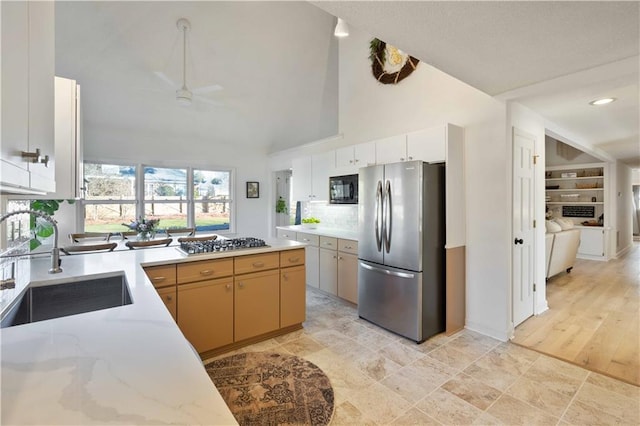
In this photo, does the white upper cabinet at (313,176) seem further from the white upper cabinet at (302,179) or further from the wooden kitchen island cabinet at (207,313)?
the wooden kitchen island cabinet at (207,313)

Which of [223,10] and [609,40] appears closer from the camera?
A: [609,40]

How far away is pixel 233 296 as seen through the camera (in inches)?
106

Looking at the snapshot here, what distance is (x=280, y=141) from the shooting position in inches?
261

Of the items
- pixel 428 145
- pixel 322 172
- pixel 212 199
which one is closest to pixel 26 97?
pixel 428 145

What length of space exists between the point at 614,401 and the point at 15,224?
4.53 m

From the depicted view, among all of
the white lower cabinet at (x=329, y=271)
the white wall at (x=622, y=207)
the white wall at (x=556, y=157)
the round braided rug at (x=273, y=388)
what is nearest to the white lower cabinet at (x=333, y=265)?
the white lower cabinet at (x=329, y=271)

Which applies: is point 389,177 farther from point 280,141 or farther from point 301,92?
point 280,141

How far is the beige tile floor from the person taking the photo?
1942mm

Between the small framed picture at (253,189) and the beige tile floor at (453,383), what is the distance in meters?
4.14

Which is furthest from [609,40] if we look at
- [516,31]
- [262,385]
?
[262,385]

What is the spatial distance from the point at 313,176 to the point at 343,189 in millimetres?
857

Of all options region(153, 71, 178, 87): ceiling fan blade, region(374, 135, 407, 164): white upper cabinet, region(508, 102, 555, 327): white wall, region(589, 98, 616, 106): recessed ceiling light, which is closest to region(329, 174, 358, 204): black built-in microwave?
region(374, 135, 407, 164): white upper cabinet

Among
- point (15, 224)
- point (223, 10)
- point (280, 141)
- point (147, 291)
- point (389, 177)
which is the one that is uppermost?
point (223, 10)

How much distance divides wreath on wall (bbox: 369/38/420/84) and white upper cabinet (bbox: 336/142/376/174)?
0.96 m
